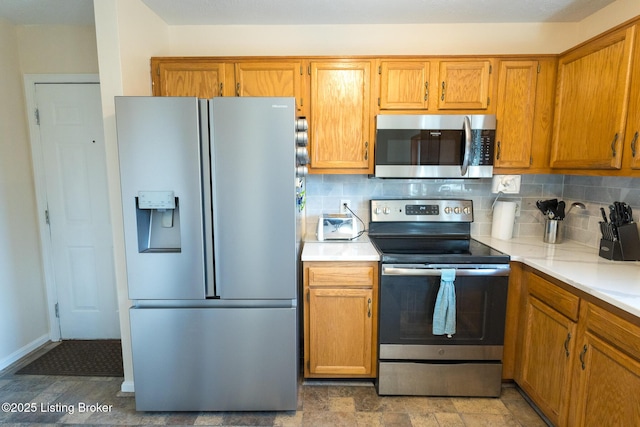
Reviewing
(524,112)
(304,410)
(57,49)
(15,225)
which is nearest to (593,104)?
(524,112)

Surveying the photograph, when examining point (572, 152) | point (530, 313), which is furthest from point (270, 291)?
point (572, 152)

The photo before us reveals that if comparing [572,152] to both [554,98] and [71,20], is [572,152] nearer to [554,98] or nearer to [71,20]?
[554,98]

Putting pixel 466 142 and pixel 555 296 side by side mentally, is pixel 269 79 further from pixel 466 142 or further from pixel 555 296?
pixel 555 296

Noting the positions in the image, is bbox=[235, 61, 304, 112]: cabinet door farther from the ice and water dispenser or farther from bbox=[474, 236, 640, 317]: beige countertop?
bbox=[474, 236, 640, 317]: beige countertop

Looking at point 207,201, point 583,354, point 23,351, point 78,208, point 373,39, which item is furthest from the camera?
point 78,208

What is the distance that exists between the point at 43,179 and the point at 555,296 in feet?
→ 12.1

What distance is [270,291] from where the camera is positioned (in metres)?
1.79

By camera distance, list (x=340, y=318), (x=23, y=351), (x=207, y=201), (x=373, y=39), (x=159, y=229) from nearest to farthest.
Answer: (x=207, y=201)
(x=159, y=229)
(x=340, y=318)
(x=373, y=39)
(x=23, y=351)

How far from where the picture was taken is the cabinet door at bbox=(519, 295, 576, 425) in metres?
1.62

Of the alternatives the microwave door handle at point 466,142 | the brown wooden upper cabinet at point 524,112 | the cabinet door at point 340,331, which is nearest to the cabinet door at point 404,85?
the microwave door handle at point 466,142

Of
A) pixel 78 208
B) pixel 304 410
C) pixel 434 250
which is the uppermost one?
pixel 78 208

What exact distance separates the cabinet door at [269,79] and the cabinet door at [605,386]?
2086 millimetres

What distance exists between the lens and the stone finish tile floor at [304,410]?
6.11 feet

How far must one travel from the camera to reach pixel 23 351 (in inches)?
98.8
